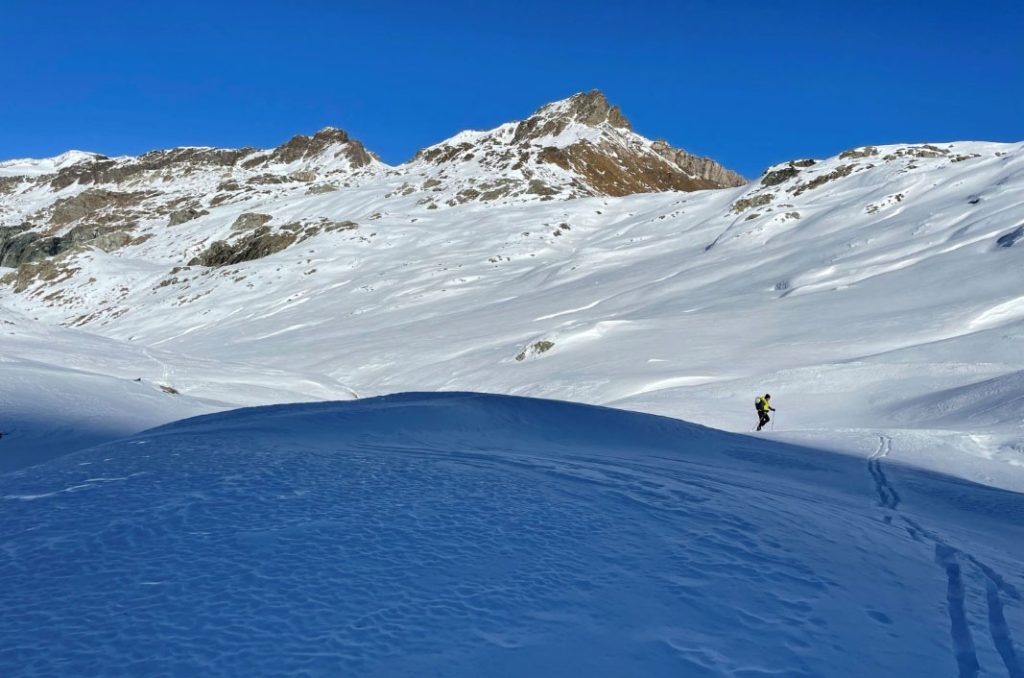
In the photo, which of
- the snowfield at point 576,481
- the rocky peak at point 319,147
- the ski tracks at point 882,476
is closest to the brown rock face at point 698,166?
the rocky peak at point 319,147

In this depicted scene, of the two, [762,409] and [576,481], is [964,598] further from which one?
[762,409]

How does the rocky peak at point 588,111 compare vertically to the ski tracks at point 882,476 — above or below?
above

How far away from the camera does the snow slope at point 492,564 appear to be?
18.4 feet

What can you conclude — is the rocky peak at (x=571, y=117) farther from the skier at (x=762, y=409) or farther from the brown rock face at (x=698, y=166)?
the skier at (x=762, y=409)

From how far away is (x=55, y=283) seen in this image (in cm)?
7725

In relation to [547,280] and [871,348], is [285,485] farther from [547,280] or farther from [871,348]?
[547,280]

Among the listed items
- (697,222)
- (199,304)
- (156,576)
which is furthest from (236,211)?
(156,576)

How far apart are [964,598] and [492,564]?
4.50m

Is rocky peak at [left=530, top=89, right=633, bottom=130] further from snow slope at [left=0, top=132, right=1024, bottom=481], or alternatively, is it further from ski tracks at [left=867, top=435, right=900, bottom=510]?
ski tracks at [left=867, top=435, right=900, bottom=510]

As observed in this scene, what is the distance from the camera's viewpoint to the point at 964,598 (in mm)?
6965

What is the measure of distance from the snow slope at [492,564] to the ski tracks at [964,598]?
31 mm

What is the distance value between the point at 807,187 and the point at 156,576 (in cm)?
5526

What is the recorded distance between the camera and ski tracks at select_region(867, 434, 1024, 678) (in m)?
5.73

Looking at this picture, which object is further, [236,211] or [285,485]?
[236,211]
